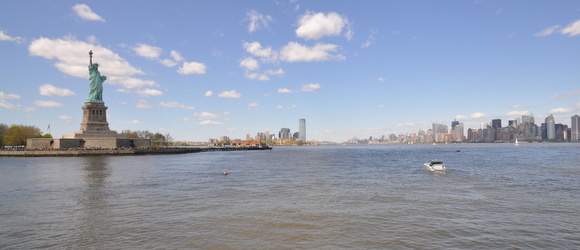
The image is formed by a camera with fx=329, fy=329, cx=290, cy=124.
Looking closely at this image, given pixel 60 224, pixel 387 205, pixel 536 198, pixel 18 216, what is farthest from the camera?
pixel 536 198

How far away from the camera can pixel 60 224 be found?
15961 millimetres

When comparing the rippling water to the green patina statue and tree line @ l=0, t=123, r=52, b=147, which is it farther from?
tree line @ l=0, t=123, r=52, b=147

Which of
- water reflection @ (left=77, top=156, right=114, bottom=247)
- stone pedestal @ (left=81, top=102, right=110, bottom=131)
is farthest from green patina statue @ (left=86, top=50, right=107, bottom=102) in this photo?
water reflection @ (left=77, top=156, right=114, bottom=247)

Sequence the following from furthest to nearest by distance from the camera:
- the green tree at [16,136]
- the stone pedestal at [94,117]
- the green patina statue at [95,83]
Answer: the green tree at [16,136] → the green patina statue at [95,83] → the stone pedestal at [94,117]

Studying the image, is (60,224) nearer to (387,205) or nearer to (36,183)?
(387,205)

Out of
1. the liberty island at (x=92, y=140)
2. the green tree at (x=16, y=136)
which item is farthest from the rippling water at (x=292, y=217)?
the green tree at (x=16, y=136)

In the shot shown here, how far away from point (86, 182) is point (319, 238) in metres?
28.5

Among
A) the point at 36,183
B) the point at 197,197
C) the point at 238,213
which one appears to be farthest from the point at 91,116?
the point at 238,213

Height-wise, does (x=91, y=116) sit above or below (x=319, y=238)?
above

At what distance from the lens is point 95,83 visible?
103625mm

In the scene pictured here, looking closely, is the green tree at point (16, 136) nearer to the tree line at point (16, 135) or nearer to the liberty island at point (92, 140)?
the tree line at point (16, 135)

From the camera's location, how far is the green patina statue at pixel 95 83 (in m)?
103

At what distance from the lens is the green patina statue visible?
102625mm

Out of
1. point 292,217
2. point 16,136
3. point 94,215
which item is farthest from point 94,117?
point 292,217
